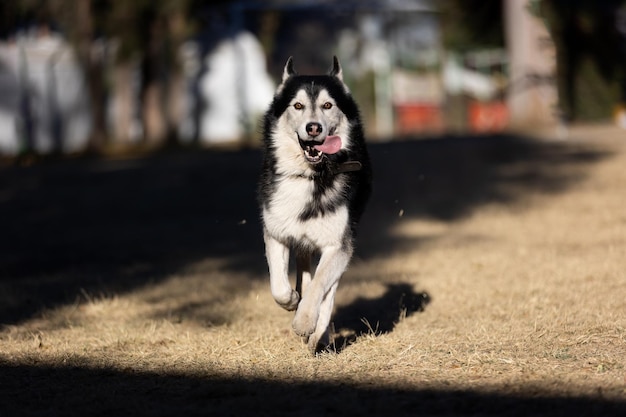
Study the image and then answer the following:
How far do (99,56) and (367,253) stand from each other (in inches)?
587

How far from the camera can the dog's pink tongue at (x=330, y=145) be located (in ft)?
21.0

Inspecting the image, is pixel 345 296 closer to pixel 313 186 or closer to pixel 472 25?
pixel 313 186

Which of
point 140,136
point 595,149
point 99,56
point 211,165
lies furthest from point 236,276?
point 140,136

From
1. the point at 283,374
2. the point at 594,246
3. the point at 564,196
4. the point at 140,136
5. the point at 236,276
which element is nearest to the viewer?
the point at 283,374

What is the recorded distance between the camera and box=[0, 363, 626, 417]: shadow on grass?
4848 millimetres

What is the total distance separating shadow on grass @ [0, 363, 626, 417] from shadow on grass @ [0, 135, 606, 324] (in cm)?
226

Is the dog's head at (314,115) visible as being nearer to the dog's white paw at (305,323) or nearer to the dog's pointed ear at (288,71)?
the dog's pointed ear at (288,71)

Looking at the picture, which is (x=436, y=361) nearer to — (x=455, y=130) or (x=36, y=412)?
(x=36, y=412)

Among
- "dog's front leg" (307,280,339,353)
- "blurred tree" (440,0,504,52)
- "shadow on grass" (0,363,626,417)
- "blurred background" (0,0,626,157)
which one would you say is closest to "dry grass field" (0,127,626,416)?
"shadow on grass" (0,363,626,417)

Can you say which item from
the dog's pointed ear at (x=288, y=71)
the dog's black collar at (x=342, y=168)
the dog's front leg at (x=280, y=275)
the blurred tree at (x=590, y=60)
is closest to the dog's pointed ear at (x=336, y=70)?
the dog's pointed ear at (x=288, y=71)

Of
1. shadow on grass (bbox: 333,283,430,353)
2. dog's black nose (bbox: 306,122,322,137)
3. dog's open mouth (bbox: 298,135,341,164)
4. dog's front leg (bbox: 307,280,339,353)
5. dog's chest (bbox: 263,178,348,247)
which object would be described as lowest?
shadow on grass (bbox: 333,283,430,353)

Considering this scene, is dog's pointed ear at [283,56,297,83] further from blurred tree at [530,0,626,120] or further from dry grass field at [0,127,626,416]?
blurred tree at [530,0,626,120]

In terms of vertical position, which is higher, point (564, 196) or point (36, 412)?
point (36, 412)

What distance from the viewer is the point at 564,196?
15.0 metres
